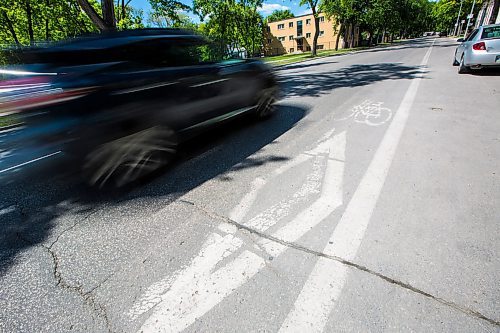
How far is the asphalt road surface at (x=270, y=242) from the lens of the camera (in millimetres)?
1712

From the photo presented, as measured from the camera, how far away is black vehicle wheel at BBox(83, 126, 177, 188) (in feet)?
10.7

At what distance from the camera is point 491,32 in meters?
8.66

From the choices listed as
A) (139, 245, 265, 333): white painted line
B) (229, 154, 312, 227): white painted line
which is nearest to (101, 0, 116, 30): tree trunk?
(229, 154, 312, 227): white painted line

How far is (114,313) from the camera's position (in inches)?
69.6

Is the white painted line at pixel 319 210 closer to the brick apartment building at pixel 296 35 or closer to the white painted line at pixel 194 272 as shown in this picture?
the white painted line at pixel 194 272

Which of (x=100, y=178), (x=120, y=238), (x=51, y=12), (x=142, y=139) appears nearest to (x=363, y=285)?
(x=120, y=238)

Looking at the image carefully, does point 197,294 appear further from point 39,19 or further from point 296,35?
point 296,35

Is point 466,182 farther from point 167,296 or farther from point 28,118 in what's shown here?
point 28,118

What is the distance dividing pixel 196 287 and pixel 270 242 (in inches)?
29.5

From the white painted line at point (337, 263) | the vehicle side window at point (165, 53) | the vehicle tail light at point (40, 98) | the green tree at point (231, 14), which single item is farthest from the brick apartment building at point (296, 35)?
the vehicle tail light at point (40, 98)

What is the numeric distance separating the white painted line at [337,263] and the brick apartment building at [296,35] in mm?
60941

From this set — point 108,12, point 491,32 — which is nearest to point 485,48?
point 491,32

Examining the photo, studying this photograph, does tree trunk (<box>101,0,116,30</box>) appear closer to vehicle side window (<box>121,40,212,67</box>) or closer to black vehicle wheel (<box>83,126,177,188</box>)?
vehicle side window (<box>121,40,212,67</box>)

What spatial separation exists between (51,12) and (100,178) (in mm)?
24955
